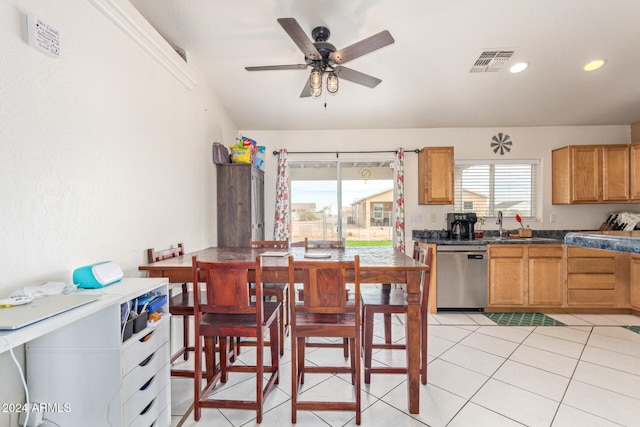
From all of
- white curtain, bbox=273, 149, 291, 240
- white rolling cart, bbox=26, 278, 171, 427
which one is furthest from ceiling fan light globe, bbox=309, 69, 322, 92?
white curtain, bbox=273, 149, 291, 240

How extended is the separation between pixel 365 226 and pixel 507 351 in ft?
7.46

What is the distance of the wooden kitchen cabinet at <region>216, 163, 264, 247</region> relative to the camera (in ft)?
10.9

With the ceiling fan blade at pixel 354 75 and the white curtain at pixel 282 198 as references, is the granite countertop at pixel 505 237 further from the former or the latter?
the ceiling fan blade at pixel 354 75

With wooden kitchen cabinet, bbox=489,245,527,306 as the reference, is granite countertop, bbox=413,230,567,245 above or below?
above

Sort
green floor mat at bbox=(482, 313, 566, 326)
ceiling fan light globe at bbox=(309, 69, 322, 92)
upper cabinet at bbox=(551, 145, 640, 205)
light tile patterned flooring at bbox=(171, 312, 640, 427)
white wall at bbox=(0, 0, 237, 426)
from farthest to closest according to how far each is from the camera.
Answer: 1. upper cabinet at bbox=(551, 145, 640, 205)
2. green floor mat at bbox=(482, 313, 566, 326)
3. ceiling fan light globe at bbox=(309, 69, 322, 92)
4. light tile patterned flooring at bbox=(171, 312, 640, 427)
5. white wall at bbox=(0, 0, 237, 426)

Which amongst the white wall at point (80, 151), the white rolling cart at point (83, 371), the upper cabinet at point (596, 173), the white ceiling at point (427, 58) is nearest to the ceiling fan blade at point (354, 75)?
the white ceiling at point (427, 58)

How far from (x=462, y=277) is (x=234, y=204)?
113 inches

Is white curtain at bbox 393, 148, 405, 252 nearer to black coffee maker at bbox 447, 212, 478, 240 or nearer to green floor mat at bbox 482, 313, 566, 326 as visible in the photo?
black coffee maker at bbox 447, 212, 478, 240

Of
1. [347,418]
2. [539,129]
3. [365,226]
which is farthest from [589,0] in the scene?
[347,418]

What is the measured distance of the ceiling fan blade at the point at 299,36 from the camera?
1677 millimetres

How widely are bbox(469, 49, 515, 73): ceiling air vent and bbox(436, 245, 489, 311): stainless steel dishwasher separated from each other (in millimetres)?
1950

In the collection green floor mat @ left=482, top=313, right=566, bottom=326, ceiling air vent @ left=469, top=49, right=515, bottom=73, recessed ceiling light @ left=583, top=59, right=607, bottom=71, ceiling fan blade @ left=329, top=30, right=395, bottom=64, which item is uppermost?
ceiling air vent @ left=469, top=49, right=515, bottom=73

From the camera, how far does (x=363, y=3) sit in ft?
7.01

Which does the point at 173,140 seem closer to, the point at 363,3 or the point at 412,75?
the point at 363,3
